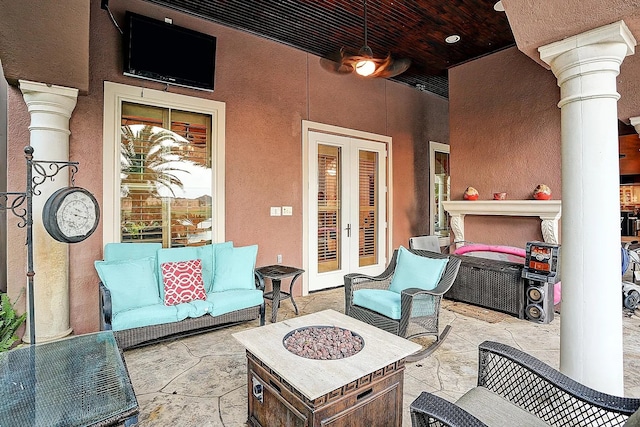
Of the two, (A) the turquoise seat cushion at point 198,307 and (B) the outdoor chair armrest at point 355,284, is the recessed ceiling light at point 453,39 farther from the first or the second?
(A) the turquoise seat cushion at point 198,307

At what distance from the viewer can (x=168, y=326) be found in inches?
123

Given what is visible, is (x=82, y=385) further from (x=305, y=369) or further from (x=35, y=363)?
(x=305, y=369)

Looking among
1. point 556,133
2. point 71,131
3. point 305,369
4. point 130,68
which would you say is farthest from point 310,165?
point 305,369

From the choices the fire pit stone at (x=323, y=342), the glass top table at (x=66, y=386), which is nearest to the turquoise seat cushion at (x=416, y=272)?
the fire pit stone at (x=323, y=342)

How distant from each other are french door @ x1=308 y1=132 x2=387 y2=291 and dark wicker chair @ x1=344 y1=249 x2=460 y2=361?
1.83 m

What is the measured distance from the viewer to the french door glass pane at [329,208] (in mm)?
5438

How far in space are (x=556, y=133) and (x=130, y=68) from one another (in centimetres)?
517

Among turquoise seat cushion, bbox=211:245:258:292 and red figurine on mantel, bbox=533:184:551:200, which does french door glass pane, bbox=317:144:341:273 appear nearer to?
turquoise seat cushion, bbox=211:245:258:292

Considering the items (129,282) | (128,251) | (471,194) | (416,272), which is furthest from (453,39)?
(129,282)

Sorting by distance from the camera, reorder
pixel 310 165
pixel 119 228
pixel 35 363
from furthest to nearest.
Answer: pixel 310 165 → pixel 119 228 → pixel 35 363

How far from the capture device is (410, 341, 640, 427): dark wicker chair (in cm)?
129

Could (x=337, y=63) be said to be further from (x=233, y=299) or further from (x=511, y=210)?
(x=233, y=299)

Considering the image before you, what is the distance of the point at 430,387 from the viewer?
2.51m

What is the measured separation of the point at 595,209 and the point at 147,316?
3.37m
